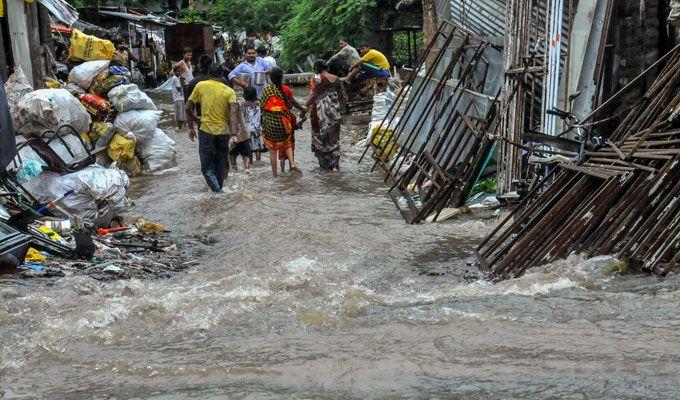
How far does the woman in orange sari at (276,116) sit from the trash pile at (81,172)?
5.16 ft

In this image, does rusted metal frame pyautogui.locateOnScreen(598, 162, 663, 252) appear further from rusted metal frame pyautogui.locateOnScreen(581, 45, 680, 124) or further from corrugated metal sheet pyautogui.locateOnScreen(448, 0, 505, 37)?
corrugated metal sheet pyautogui.locateOnScreen(448, 0, 505, 37)

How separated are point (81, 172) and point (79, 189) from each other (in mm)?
243

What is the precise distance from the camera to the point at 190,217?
10.3 meters

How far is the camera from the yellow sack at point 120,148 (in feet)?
40.6

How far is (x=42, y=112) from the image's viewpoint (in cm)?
1002

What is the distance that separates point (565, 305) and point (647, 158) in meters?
1.30

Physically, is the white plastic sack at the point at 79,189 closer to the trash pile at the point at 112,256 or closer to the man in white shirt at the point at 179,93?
the trash pile at the point at 112,256

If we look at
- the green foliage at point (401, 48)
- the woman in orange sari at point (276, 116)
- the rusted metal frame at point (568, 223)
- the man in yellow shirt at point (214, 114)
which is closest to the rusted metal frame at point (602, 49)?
the rusted metal frame at point (568, 223)

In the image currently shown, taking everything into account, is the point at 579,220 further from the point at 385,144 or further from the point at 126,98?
the point at 126,98

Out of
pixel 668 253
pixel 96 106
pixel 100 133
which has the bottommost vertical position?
pixel 100 133

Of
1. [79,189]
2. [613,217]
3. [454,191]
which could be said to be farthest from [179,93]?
[613,217]

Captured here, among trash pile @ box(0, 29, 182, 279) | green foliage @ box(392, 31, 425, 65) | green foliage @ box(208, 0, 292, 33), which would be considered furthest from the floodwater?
green foliage @ box(208, 0, 292, 33)

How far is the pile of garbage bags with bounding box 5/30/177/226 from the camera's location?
30.2 ft

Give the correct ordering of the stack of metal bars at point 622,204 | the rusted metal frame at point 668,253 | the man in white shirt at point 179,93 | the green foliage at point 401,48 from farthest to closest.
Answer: the green foliage at point 401,48 < the man in white shirt at point 179,93 < the stack of metal bars at point 622,204 < the rusted metal frame at point 668,253
